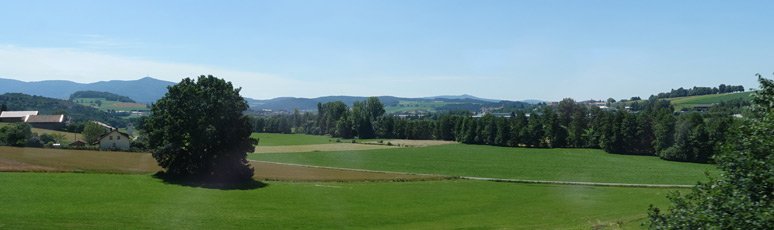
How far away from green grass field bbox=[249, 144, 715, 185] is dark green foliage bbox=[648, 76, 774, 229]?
53.8 m

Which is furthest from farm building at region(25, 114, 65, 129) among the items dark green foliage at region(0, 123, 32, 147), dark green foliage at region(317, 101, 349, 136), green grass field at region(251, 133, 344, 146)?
dark green foliage at region(317, 101, 349, 136)

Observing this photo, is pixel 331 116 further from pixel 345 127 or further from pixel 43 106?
pixel 43 106

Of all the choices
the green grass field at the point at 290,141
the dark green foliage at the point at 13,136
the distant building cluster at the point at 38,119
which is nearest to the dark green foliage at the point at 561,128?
the green grass field at the point at 290,141

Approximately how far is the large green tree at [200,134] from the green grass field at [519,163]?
79.9 feet

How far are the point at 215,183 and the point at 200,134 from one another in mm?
4798

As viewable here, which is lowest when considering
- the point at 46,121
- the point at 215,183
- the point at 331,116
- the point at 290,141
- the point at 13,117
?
the point at 290,141

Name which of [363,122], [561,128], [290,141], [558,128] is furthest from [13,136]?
[561,128]

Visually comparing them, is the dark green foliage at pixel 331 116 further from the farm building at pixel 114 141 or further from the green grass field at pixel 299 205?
the green grass field at pixel 299 205

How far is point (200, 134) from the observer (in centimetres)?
5384

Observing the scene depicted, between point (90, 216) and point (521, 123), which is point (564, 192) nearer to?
point (90, 216)

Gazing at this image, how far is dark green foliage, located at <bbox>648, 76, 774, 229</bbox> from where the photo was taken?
10.9m

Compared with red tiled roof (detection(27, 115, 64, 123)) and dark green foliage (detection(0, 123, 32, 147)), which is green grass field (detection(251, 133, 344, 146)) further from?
dark green foliage (detection(0, 123, 32, 147))

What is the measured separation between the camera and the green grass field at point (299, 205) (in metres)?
32.1

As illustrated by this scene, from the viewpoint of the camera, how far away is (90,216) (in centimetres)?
3186
